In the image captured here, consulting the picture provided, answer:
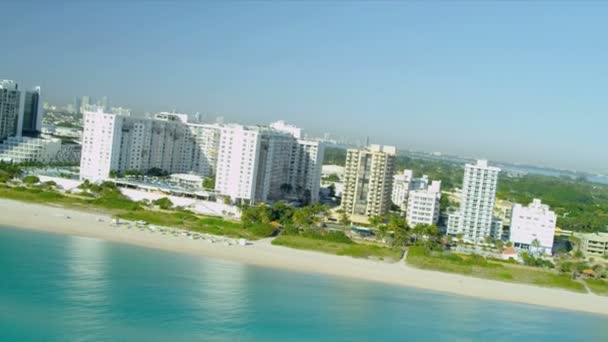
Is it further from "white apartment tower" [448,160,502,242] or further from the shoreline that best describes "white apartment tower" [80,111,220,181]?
"white apartment tower" [448,160,502,242]

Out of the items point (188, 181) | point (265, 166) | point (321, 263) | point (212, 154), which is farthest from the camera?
point (212, 154)

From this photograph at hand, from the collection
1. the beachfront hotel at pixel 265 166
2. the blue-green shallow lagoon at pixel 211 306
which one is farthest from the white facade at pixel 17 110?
the blue-green shallow lagoon at pixel 211 306

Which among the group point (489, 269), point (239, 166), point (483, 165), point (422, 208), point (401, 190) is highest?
point (483, 165)

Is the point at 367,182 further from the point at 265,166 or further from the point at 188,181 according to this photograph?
the point at 188,181

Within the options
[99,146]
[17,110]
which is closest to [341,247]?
[99,146]

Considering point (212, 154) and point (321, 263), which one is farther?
point (212, 154)

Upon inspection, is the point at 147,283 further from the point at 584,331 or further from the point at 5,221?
the point at 584,331

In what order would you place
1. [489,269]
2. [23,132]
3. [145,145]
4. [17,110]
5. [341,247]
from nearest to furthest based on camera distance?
[489,269] → [341,247] → [145,145] → [17,110] → [23,132]

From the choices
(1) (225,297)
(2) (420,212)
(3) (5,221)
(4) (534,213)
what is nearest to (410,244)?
(2) (420,212)
